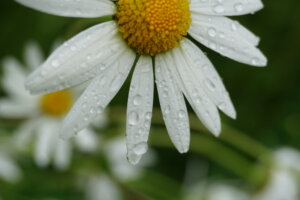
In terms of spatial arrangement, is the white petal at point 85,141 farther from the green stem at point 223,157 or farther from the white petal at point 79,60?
the white petal at point 79,60

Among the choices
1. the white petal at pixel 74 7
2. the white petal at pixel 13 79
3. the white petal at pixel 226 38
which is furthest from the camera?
the white petal at pixel 13 79

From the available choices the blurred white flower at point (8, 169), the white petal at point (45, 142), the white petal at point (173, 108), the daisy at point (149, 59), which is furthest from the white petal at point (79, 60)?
the blurred white flower at point (8, 169)

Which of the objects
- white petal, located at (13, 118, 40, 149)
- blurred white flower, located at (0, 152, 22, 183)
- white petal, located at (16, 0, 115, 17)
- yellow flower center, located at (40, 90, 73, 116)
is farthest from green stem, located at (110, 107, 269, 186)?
white petal, located at (16, 0, 115, 17)

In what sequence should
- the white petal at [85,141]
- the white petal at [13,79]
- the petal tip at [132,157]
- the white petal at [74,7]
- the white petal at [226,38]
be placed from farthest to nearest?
the white petal at [13,79], the white petal at [85,141], the white petal at [226,38], the petal tip at [132,157], the white petal at [74,7]

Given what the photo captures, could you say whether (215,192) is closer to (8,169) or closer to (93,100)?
(8,169)

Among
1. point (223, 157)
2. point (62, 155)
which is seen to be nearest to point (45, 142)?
point (62, 155)

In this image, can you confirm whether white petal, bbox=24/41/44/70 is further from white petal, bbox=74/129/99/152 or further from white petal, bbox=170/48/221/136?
white petal, bbox=170/48/221/136

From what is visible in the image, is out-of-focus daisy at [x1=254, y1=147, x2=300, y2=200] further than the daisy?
Yes
